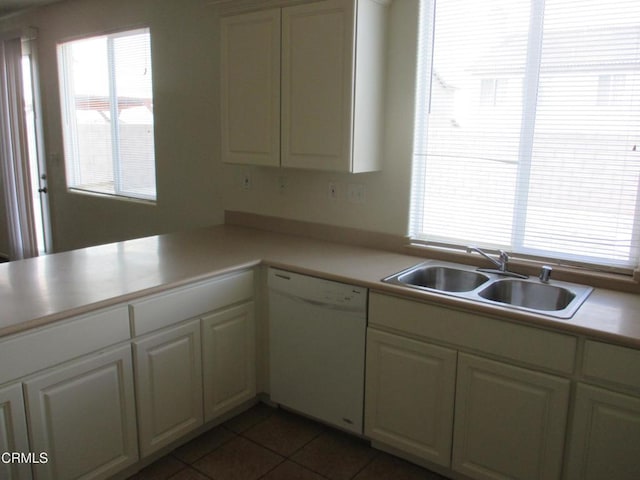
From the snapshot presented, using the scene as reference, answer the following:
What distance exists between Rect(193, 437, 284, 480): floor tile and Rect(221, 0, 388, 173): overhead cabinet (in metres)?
1.41

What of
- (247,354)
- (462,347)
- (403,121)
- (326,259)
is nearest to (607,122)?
(403,121)

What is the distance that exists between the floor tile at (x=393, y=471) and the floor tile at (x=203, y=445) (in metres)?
0.69

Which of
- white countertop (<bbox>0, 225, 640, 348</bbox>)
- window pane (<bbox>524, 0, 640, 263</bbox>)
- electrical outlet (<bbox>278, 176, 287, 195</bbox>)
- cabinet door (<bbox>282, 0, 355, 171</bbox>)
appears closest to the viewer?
white countertop (<bbox>0, 225, 640, 348</bbox>)

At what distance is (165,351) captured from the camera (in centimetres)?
226

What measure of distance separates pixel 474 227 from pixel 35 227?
4.40 metres

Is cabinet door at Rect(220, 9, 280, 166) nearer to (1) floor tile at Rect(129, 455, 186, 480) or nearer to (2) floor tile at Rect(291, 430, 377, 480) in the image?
(2) floor tile at Rect(291, 430, 377, 480)

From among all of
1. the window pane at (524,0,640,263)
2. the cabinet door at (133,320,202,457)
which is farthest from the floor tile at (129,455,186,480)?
the window pane at (524,0,640,263)

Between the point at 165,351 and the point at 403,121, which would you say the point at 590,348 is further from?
the point at 165,351

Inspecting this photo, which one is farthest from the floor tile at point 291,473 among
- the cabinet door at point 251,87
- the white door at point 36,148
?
the white door at point 36,148

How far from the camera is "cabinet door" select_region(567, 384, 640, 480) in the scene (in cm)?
179

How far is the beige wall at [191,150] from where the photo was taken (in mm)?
2803

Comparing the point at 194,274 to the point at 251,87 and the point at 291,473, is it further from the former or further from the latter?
the point at 251,87

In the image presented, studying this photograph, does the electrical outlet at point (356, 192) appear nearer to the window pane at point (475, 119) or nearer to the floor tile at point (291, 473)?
the window pane at point (475, 119)

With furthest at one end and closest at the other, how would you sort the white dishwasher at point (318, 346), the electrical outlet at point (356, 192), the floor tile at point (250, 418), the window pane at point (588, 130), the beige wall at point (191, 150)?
the electrical outlet at point (356, 192), the beige wall at point (191, 150), the floor tile at point (250, 418), the white dishwasher at point (318, 346), the window pane at point (588, 130)
